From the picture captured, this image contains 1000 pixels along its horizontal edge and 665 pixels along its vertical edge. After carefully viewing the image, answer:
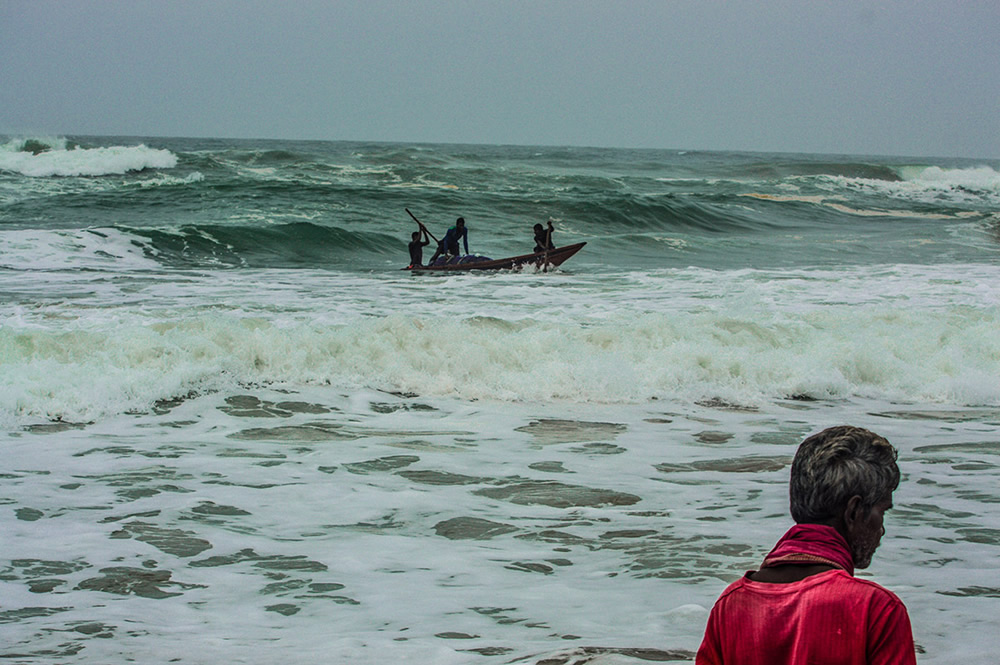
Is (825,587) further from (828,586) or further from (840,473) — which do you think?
(840,473)

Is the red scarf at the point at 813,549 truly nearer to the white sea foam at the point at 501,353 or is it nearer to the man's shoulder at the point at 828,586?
the man's shoulder at the point at 828,586

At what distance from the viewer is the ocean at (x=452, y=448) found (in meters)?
4.15

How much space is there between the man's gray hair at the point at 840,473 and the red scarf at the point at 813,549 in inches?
1.3

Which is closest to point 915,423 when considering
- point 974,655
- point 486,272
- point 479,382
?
point 479,382

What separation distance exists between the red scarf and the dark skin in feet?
0.04

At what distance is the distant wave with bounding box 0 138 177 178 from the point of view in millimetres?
40719

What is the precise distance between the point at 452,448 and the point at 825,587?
5.57 meters

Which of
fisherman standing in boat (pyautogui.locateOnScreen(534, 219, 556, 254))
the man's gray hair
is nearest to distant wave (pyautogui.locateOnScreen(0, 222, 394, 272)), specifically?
fisherman standing in boat (pyautogui.locateOnScreen(534, 219, 556, 254))

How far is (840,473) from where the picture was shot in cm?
185

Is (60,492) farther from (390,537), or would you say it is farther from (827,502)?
(827,502)

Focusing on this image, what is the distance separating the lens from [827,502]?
187 cm

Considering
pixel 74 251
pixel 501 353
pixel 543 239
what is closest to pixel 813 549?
pixel 501 353

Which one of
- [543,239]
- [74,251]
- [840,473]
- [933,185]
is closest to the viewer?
[840,473]

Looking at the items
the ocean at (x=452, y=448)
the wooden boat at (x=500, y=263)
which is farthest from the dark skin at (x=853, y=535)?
the wooden boat at (x=500, y=263)
